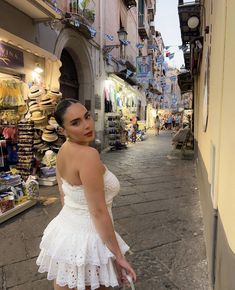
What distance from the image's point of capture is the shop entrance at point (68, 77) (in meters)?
9.85

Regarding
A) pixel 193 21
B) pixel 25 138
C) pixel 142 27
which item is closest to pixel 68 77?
pixel 193 21

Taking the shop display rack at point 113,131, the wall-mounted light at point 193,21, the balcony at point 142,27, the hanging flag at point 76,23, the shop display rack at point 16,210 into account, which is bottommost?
the shop display rack at point 16,210

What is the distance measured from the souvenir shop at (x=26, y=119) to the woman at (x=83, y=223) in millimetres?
3355

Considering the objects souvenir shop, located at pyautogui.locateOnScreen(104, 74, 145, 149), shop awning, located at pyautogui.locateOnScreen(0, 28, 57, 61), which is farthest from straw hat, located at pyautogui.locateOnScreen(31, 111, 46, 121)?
souvenir shop, located at pyautogui.locateOnScreen(104, 74, 145, 149)

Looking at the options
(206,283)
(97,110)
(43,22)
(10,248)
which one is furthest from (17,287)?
(97,110)

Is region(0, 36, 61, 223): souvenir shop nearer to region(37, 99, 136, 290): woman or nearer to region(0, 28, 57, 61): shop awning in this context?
region(0, 28, 57, 61): shop awning

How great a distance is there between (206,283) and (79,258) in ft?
5.30

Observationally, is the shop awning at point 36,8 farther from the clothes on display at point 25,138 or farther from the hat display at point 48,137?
the hat display at point 48,137

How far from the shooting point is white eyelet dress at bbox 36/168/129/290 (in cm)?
155

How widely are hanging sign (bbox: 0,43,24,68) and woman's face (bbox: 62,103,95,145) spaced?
4.47 m

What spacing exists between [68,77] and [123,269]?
368 inches

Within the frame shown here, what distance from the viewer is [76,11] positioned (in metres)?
9.34

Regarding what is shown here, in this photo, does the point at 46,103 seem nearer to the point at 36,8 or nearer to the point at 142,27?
the point at 36,8

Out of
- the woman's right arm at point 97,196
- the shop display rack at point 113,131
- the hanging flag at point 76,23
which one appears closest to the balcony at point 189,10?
the hanging flag at point 76,23
